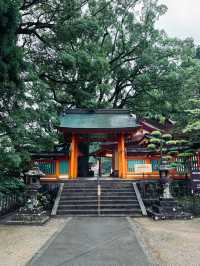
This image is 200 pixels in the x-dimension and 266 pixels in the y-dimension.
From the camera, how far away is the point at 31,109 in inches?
431

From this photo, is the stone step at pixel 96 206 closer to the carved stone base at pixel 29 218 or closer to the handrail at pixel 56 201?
the handrail at pixel 56 201

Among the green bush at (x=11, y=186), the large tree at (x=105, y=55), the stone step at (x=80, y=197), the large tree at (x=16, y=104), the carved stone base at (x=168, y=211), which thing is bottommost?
the carved stone base at (x=168, y=211)

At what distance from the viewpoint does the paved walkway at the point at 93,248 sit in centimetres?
484

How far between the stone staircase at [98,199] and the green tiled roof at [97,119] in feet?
10.2

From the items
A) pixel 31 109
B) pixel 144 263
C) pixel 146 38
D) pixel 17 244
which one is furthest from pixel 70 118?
pixel 144 263

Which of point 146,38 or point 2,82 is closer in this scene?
point 2,82

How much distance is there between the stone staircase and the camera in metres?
10.4

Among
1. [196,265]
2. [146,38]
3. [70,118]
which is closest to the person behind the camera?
[196,265]

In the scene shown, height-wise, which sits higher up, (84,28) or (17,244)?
(84,28)

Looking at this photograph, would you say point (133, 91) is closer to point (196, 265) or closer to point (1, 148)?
point (1, 148)

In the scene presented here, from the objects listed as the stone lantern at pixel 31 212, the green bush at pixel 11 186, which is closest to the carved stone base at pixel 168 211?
the stone lantern at pixel 31 212

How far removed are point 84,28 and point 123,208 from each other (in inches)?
324

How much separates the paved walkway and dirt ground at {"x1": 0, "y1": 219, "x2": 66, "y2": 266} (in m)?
0.26

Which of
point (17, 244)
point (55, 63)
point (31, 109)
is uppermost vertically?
point (55, 63)
